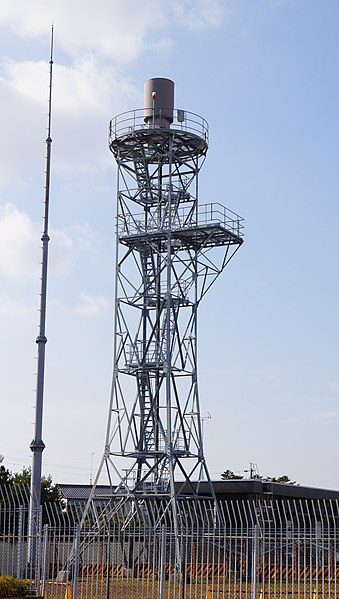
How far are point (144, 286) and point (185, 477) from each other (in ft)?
36.3

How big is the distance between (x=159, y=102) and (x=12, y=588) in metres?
35.9

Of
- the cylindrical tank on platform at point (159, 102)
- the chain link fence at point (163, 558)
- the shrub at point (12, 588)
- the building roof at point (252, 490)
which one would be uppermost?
the cylindrical tank on platform at point (159, 102)

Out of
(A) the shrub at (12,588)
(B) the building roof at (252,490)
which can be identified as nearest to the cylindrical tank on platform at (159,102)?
(B) the building roof at (252,490)

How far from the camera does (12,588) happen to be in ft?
97.9

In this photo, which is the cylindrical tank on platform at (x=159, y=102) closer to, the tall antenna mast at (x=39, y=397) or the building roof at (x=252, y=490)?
the tall antenna mast at (x=39, y=397)

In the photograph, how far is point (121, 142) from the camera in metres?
58.8

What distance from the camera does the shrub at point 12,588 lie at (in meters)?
29.6

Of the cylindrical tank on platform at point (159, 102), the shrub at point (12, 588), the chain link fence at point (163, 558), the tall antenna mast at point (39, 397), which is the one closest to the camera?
the shrub at point (12, 588)

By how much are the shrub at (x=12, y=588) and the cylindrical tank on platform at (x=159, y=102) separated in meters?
34.0

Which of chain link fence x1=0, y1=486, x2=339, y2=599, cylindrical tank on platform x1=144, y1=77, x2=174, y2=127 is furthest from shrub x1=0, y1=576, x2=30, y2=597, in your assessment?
cylindrical tank on platform x1=144, y1=77, x2=174, y2=127

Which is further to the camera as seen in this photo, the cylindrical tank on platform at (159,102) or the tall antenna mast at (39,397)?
the cylindrical tank on platform at (159,102)

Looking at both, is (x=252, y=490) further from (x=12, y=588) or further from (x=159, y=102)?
(x=12, y=588)

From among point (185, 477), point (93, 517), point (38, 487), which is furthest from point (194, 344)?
point (38, 487)

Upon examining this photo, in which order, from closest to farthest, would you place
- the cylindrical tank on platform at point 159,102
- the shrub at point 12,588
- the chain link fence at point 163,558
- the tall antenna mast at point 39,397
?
the shrub at point 12,588 < the chain link fence at point 163,558 < the tall antenna mast at point 39,397 < the cylindrical tank on platform at point 159,102
